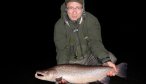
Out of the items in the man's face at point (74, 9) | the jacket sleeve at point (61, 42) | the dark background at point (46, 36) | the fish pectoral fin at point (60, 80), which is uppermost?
the man's face at point (74, 9)

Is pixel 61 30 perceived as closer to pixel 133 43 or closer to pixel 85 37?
pixel 85 37

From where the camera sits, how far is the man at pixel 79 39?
6.18 metres

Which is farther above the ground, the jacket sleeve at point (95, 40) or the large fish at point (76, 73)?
the jacket sleeve at point (95, 40)

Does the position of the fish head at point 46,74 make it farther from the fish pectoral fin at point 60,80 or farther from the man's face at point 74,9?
the man's face at point 74,9

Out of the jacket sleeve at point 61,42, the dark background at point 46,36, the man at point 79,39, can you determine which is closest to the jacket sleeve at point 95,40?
the man at point 79,39

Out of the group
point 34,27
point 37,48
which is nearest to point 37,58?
point 37,48

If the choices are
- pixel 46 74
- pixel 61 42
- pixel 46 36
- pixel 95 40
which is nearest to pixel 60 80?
pixel 46 74

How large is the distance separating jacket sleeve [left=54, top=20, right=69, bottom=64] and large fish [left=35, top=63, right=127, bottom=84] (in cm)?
45

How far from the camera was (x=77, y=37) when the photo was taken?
20.5ft

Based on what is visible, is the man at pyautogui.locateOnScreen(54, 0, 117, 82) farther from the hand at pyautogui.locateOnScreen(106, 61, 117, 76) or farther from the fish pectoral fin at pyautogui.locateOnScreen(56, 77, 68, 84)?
the fish pectoral fin at pyautogui.locateOnScreen(56, 77, 68, 84)

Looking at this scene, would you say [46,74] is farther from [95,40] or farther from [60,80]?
[95,40]

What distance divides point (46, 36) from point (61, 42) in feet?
45.3

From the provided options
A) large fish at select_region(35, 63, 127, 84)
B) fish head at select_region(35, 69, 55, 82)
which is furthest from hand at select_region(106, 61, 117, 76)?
fish head at select_region(35, 69, 55, 82)

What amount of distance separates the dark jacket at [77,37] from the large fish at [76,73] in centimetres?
30
